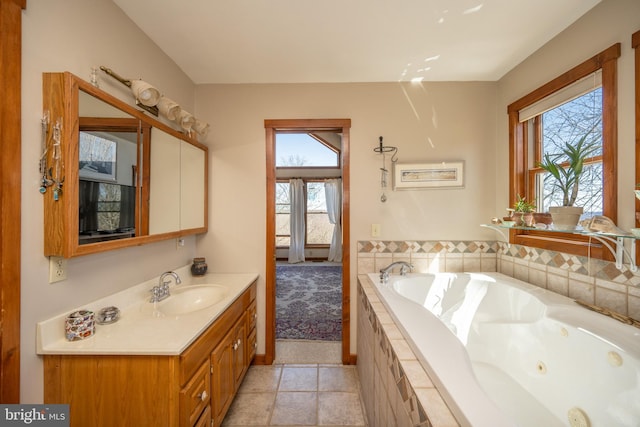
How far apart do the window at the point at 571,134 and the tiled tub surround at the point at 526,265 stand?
3.4 inches

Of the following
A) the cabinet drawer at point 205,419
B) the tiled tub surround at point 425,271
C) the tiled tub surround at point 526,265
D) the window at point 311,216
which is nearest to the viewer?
the tiled tub surround at point 425,271

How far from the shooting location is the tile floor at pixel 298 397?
1554 mm

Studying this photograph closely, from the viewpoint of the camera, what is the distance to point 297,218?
5.46m

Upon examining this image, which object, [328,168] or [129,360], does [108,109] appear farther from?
[328,168]

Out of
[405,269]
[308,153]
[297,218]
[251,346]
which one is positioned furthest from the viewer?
[297,218]

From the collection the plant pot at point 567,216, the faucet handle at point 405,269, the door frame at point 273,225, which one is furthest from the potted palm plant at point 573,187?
the door frame at point 273,225

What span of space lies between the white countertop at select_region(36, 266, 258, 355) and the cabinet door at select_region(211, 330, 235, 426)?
0.75 ft

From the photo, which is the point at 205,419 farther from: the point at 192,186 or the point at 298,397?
the point at 192,186

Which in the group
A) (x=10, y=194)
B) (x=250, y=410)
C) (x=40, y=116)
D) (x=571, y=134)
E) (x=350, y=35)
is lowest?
(x=250, y=410)

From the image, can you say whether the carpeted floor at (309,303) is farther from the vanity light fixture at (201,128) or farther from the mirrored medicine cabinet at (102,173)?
the vanity light fixture at (201,128)

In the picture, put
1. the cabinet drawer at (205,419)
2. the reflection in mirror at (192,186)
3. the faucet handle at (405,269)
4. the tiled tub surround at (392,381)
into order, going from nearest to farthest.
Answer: the tiled tub surround at (392,381) < the cabinet drawer at (205,419) < the reflection in mirror at (192,186) < the faucet handle at (405,269)

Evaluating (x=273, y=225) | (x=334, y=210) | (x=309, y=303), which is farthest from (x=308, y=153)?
(x=273, y=225)

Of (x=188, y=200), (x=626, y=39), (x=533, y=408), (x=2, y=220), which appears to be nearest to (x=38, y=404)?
(x=2, y=220)
